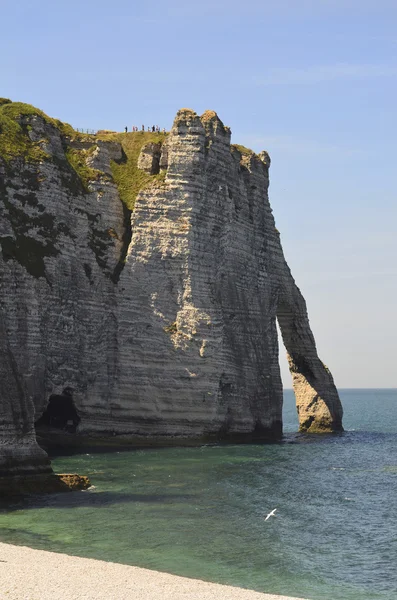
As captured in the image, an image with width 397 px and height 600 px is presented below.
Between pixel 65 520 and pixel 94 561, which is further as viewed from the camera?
pixel 65 520

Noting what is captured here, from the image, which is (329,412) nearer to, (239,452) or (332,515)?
(239,452)

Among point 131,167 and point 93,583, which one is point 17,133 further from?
point 93,583

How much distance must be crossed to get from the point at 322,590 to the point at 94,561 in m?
8.63

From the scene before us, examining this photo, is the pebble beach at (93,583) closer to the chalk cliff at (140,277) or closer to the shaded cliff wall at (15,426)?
the shaded cliff wall at (15,426)

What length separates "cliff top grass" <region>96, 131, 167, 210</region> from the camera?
8538cm

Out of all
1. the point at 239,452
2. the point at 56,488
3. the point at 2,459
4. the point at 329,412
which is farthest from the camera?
the point at 329,412

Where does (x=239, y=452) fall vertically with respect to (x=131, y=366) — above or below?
below

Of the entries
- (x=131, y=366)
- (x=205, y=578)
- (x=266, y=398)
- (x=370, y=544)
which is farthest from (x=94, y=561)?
(x=266, y=398)

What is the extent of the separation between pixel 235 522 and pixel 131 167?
52.2m

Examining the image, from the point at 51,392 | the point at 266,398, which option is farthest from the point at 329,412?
the point at 51,392

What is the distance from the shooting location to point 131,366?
79375 millimetres

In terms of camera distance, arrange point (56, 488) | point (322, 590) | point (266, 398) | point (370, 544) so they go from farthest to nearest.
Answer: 1. point (266, 398)
2. point (56, 488)
3. point (370, 544)
4. point (322, 590)

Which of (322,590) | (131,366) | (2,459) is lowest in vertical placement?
(322,590)

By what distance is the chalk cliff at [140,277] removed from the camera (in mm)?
76625
